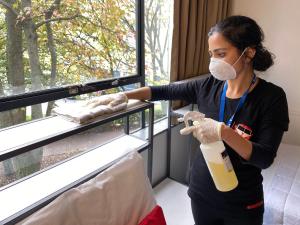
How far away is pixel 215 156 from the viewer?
946 mm

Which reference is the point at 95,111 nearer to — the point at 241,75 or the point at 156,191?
the point at 241,75

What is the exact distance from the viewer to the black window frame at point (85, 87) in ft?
3.61

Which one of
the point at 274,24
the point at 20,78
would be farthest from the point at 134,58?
the point at 274,24

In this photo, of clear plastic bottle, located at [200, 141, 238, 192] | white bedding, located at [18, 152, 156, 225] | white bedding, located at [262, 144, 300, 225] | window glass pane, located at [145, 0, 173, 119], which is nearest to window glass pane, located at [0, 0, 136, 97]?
window glass pane, located at [145, 0, 173, 119]

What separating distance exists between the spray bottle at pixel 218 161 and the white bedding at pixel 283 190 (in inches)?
23.2

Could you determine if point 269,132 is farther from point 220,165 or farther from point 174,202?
point 174,202

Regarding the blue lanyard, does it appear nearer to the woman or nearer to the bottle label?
the woman

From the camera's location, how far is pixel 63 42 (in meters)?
1.29

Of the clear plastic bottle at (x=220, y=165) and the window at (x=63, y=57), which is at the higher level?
the window at (x=63, y=57)

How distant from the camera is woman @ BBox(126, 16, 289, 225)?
0.91 metres

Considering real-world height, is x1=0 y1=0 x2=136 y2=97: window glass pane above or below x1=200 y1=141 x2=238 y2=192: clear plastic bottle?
above

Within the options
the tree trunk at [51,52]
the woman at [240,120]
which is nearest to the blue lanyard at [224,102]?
the woman at [240,120]

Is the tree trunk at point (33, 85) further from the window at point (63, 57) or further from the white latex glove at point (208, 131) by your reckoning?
the white latex glove at point (208, 131)

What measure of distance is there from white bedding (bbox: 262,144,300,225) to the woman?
16.5 inches
